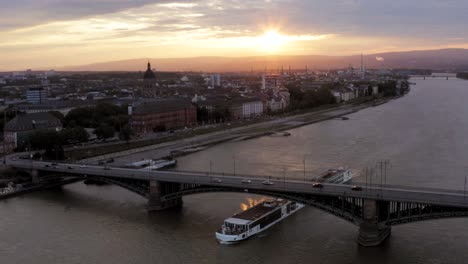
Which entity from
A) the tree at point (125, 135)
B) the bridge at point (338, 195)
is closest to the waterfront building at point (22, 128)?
the tree at point (125, 135)

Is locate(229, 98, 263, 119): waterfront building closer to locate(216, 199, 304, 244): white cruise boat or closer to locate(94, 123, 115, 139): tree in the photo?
locate(94, 123, 115, 139): tree

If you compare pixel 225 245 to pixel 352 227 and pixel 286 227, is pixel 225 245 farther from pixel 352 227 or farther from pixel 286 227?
pixel 352 227

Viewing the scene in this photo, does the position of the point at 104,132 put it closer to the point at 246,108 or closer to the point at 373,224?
the point at 246,108

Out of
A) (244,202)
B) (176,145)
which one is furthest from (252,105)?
(244,202)

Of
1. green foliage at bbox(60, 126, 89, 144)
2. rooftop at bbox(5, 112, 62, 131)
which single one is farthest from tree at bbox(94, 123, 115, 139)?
rooftop at bbox(5, 112, 62, 131)

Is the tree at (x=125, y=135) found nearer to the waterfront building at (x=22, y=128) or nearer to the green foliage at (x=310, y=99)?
the waterfront building at (x=22, y=128)
